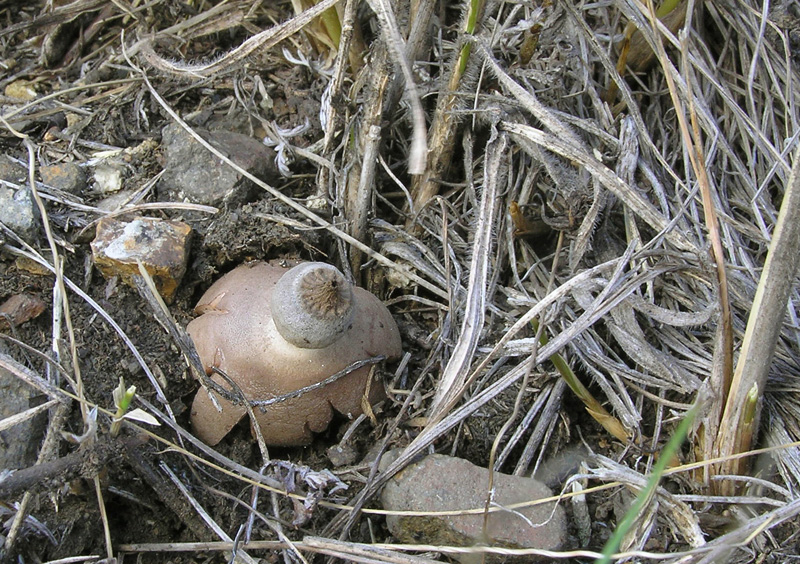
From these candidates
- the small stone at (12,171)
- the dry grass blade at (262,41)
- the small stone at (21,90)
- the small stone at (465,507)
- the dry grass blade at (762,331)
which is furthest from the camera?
the small stone at (21,90)

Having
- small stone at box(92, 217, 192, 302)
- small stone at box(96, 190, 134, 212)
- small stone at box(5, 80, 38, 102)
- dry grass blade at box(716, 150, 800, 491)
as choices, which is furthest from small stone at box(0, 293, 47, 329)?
dry grass blade at box(716, 150, 800, 491)

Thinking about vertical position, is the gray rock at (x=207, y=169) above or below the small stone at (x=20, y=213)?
above

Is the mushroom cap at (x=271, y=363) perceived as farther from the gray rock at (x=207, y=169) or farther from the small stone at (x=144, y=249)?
the gray rock at (x=207, y=169)

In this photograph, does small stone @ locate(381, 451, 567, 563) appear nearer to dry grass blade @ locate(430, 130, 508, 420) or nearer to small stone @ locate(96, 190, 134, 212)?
dry grass blade @ locate(430, 130, 508, 420)

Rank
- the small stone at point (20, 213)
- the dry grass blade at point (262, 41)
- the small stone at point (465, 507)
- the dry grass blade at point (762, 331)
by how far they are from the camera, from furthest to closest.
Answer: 1. the small stone at point (20, 213)
2. the dry grass blade at point (262, 41)
3. the small stone at point (465, 507)
4. the dry grass blade at point (762, 331)

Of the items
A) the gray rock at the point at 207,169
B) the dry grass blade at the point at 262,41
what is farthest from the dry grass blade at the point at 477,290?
the gray rock at the point at 207,169
